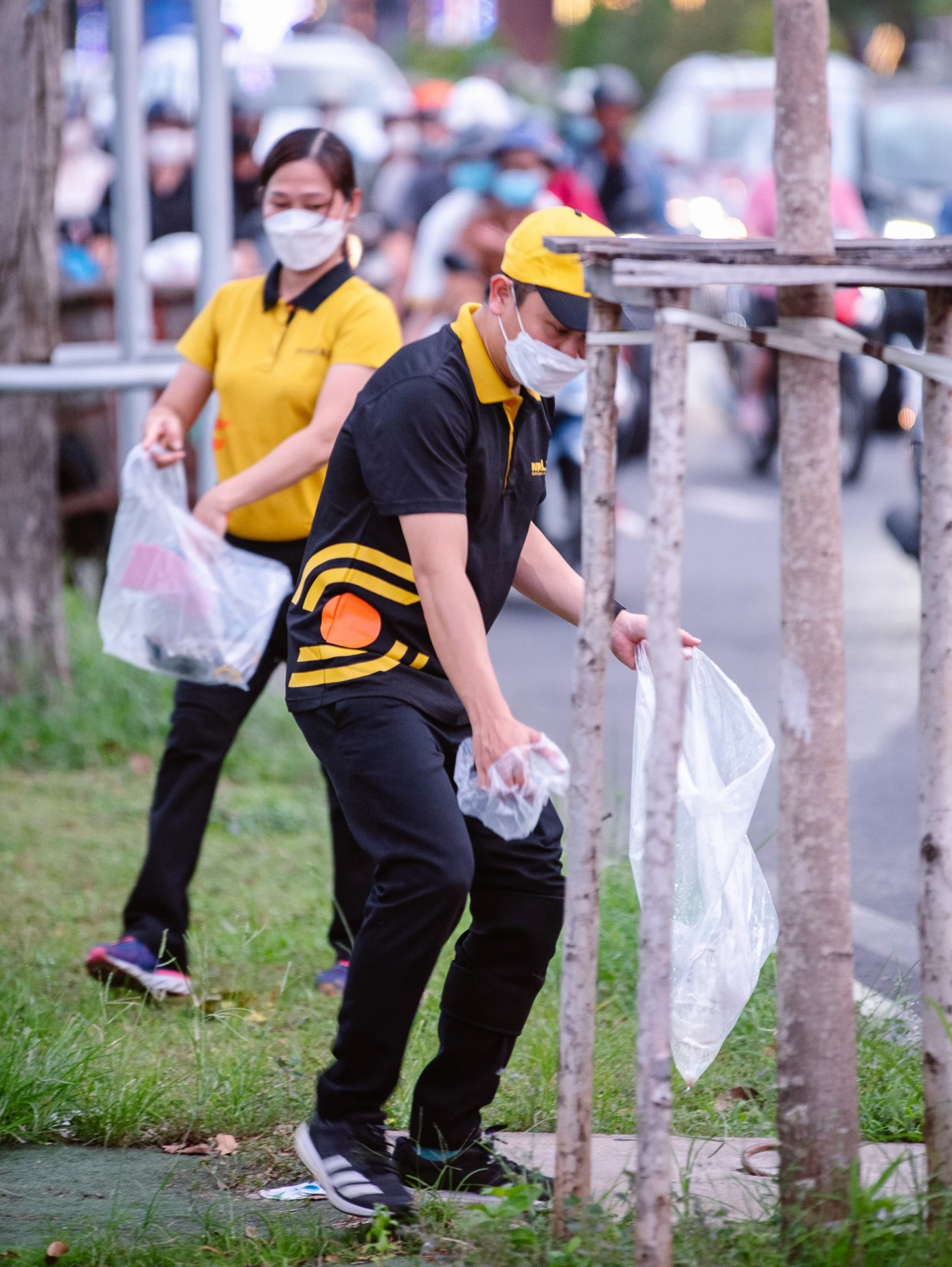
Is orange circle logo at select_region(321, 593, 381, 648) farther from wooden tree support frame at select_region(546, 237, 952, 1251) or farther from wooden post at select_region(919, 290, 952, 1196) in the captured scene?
wooden post at select_region(919, 290, 952, 1196)

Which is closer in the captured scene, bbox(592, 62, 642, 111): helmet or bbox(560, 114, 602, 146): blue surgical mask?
bbox(592, 62, 642, 111): helmet

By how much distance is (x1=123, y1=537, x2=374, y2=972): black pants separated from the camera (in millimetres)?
4367

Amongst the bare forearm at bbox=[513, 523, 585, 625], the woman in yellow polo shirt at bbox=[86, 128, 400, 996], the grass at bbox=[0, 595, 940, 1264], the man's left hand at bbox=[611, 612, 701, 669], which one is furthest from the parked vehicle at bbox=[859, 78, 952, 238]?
the man's left hand at bbox=[611, 612, 701, 669]

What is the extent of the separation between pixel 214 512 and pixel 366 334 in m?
0.57

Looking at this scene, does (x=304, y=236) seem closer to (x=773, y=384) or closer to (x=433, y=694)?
(x=433, y=694)

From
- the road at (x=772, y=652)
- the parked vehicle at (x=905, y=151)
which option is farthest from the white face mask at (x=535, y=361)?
the parked vehicle at (x=905, y=151)

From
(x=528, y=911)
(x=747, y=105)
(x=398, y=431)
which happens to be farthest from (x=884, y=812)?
(x=747, y=105)

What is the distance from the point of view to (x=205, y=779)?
439 cm

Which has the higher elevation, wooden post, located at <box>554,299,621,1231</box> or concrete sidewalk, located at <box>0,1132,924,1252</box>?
wooden post, located at <box>554,299,621,1231</box>

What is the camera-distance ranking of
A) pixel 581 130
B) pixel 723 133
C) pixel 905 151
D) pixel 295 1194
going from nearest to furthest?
pixel 295 1194, pixel 905 151, pixel 581 130, pixel 723 133

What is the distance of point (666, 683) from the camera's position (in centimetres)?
263

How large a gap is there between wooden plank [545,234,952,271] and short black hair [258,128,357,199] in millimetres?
1861

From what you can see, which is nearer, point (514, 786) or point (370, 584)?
point (514, 786)

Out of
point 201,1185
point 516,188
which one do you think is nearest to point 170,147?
point 516,188
